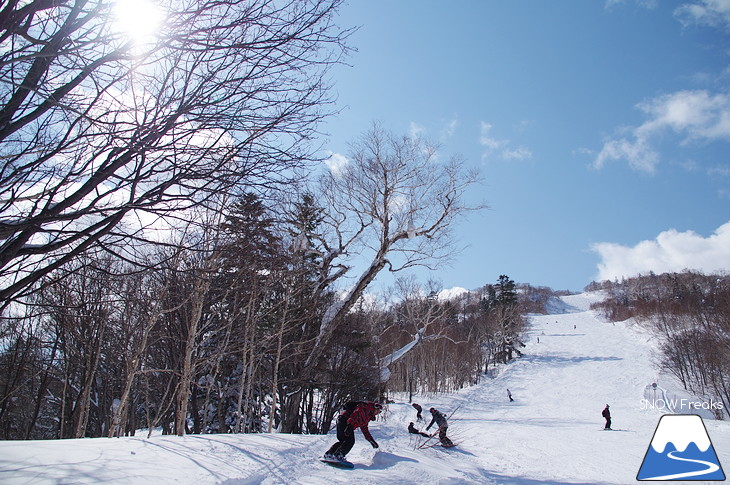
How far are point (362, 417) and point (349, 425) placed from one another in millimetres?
294

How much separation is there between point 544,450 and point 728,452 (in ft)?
19.3

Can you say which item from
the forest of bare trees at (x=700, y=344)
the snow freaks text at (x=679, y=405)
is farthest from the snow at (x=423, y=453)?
the forest of bare trees at (x=700, y=344)

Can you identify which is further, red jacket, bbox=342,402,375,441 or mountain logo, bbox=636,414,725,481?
red jacket, bbox=342,402,375,441

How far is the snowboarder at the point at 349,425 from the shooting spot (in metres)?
6.25

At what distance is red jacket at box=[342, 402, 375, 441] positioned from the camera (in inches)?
260

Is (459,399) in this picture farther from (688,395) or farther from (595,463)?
(595,463)

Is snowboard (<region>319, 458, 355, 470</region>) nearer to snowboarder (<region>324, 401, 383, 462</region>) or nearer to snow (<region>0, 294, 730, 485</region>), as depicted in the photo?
snowboarder (<region>324, 401, 383, 462</region>)

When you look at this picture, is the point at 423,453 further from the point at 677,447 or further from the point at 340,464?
the point at 677,447

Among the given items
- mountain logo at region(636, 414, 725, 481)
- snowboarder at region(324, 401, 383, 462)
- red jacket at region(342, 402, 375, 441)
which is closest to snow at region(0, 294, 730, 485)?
snowboarder at region(324, 401, 383, 462)

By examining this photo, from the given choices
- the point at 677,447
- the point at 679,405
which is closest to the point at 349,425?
the point at 677,447

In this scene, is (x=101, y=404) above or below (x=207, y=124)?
below

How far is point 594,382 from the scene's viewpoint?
120ft

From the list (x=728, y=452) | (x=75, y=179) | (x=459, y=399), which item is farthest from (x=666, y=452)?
(x=459, y=399)

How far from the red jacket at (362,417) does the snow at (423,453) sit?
51 cm
